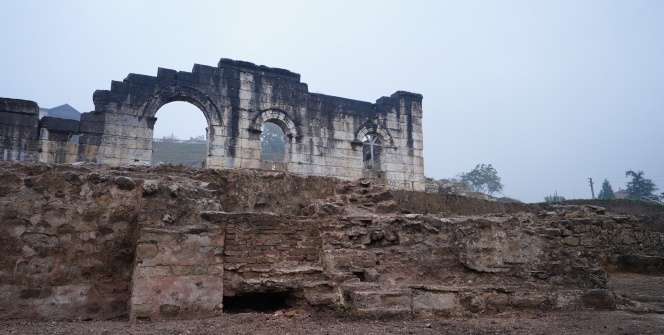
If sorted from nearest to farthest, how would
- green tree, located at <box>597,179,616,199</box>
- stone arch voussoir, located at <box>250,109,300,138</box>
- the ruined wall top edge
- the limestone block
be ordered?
the limestone block < the ruined wall top edge < stone arch voussoir, located at <box>250,109,300,138</box> < green tree, located at <box>597,179,616,199</box>

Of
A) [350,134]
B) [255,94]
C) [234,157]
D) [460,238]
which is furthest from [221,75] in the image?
[460,238]

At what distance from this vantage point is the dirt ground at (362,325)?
164 inches

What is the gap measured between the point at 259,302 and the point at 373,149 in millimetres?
11932

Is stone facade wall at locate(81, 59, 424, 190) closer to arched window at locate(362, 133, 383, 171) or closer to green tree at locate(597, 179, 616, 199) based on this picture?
arched window at locate(362, 133, 383, 171)

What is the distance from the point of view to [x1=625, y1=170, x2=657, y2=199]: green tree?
39.8 m

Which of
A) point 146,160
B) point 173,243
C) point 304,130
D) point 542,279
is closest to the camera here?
point 173,243

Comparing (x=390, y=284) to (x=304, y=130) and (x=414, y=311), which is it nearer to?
(x=414, y=311)

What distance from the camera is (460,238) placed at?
6.00 m

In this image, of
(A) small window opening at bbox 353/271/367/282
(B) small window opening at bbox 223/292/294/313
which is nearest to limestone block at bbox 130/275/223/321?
(B) small window opening at bbox 223/292/294/313

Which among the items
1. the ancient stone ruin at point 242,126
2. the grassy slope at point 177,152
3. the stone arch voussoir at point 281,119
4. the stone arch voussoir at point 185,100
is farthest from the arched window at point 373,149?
the grassy slope at point 177,152

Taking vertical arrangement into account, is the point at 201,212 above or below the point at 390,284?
above

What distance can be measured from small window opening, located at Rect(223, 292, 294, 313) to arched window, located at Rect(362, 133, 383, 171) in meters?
11.0

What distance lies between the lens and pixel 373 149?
55.6ft

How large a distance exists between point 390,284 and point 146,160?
956 cm
